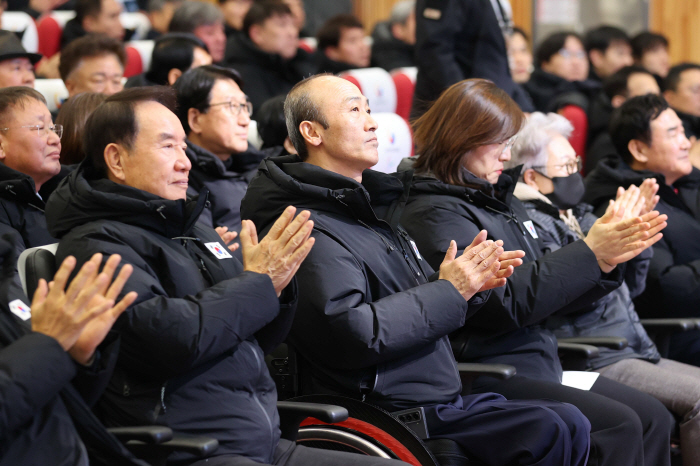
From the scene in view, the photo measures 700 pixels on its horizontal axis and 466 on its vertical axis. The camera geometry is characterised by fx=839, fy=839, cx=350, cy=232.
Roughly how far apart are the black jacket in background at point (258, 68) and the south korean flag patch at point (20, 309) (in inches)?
126

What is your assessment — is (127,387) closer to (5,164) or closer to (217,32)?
(5,164)

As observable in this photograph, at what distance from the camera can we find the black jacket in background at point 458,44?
3.75 m

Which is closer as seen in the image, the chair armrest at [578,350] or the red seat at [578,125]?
the chair armrest at [578,350]

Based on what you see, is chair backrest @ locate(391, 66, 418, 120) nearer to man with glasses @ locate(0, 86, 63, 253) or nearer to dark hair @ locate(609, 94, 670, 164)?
dark hair @ locate(609, 94, 670, 164)

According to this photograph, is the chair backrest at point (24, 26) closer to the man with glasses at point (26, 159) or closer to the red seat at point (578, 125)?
the man with glasses at point (26, 159)

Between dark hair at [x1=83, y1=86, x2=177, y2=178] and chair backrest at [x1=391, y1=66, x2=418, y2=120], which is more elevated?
dark hair at [x1=83, y1=86, x2=177, y2=178]

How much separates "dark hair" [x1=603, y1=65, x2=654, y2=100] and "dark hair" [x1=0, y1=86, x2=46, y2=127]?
3442 mm

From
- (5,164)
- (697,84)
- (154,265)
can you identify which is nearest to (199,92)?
(5,164)

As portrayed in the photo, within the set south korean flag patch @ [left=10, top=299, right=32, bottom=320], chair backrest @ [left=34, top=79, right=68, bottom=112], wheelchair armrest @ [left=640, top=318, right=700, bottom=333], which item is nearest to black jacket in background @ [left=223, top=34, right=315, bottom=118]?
chair backrest @ [left=34, top=79, right=68, bottom=112]

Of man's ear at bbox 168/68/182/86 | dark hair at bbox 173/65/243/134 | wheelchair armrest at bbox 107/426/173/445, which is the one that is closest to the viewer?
wheelchair armrest at bbox 107/426/173/445

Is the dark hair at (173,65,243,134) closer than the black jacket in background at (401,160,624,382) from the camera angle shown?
No

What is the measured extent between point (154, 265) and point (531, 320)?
1031 mm

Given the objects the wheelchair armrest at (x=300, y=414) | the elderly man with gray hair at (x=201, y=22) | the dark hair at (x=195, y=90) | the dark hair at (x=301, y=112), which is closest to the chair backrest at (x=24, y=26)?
the elderly man with gray hair at (x=201, y=22)

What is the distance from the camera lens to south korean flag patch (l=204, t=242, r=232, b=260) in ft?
6.31
